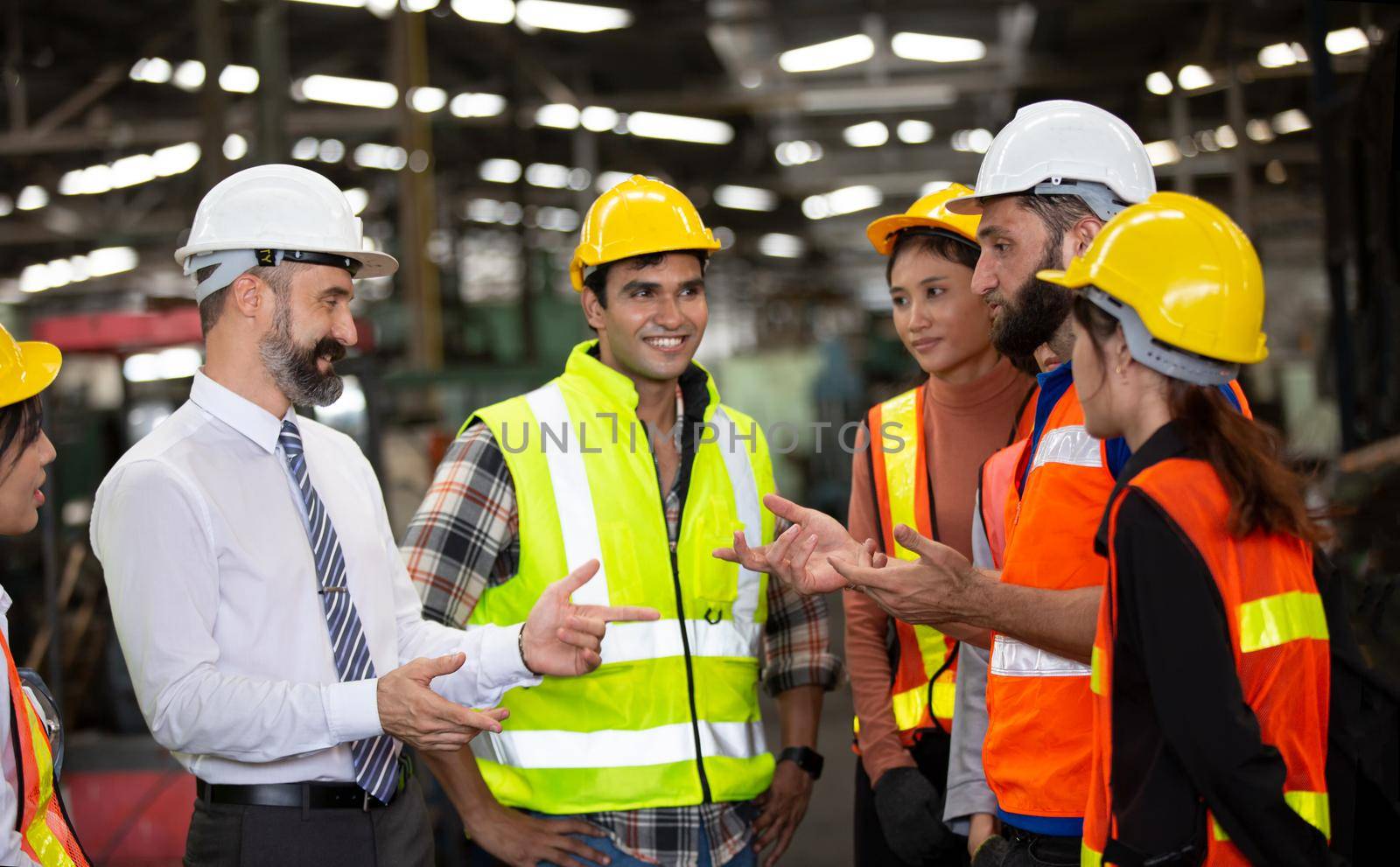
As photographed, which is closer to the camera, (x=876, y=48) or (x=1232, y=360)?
(x=1232, y=360)

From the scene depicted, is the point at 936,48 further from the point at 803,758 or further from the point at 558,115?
the point at 803,758

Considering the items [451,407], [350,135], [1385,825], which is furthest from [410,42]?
[1385,825]

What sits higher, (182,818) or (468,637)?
(468,637)

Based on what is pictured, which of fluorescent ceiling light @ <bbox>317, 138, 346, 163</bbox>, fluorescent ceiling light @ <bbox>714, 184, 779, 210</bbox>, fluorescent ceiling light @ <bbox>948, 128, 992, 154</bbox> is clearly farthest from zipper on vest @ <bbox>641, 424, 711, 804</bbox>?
fluorescent ceiling light @ <bbox>714, 184, 779, 210</bbox>

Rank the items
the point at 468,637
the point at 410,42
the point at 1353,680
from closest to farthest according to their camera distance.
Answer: the point at 1353,680, the point at 468,637, the point at 410,42

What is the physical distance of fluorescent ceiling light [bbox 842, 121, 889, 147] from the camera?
17.5 metres

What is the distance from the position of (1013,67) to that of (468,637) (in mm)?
13757

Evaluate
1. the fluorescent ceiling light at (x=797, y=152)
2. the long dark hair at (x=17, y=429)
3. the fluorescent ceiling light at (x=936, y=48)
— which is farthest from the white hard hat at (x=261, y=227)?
the fluorescent ceiling light at (x=797, y=152)

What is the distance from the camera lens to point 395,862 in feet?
8.29

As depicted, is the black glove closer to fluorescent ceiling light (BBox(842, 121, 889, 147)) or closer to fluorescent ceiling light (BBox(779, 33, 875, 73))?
fluorescent ceiling light (BBox(779, 33, 875, 73))

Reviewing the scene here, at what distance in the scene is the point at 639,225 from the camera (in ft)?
9.82

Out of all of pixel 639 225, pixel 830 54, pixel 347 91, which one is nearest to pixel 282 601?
pixel 639 225

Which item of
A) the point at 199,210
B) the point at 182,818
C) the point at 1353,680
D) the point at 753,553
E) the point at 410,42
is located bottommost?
the point at 182,818

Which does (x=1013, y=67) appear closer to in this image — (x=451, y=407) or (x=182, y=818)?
(x=451, y=407)
